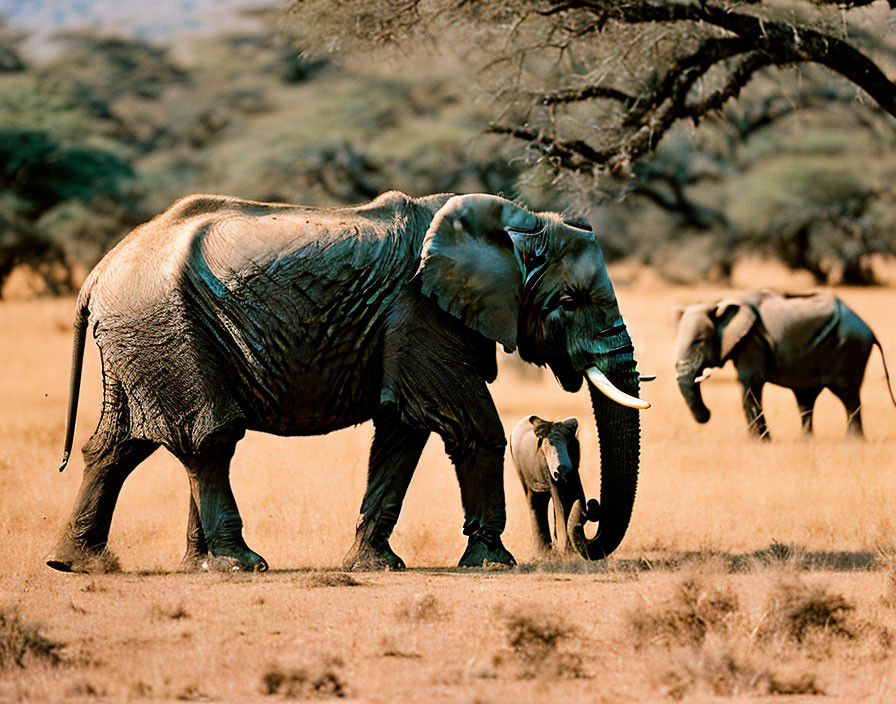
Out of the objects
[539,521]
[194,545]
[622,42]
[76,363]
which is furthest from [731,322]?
[76,363]

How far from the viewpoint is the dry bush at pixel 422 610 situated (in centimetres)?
710

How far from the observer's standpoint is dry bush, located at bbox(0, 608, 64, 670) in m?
6.23

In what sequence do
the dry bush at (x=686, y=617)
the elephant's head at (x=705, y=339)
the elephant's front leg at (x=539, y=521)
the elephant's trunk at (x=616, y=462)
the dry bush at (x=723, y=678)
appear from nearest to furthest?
the dry bush at (x=723, y=678) → the dry bush at (x=686, y=617) → the elephant's trunk at (x=616, y=462) → the elephant's front leg at (x=539, y=521) → the elephant's head at (x=705, y=339)

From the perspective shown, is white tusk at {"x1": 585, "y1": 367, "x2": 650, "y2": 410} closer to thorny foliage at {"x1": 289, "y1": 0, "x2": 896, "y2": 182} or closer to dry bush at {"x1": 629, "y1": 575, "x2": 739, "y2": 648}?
dry bush at {"x1": 629, "y1": 575, "x2": 739, "y2": 648}

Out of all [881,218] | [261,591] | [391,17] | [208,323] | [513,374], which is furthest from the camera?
[881,218]

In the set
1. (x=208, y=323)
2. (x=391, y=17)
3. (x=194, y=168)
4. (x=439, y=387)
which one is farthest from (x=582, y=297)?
(x=194, y=168)

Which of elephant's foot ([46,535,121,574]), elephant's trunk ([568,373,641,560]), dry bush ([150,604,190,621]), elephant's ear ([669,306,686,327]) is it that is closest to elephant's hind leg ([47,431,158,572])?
elephant's foot ([46,535,121,574])

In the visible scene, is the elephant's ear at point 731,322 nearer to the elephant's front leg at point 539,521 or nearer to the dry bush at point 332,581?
the elephant's front leg at point 539,521

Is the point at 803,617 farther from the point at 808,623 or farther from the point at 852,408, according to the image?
the point at 852,408

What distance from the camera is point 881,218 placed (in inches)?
1383

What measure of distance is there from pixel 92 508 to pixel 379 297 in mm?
2173

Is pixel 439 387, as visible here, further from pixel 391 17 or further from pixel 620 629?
pixel 391 17

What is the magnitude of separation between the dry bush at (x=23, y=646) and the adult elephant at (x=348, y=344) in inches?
85.2

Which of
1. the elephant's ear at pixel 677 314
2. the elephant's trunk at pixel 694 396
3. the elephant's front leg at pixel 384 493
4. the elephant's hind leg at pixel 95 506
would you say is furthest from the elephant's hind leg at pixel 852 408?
the elephant's hind leg at pixel 95 506
